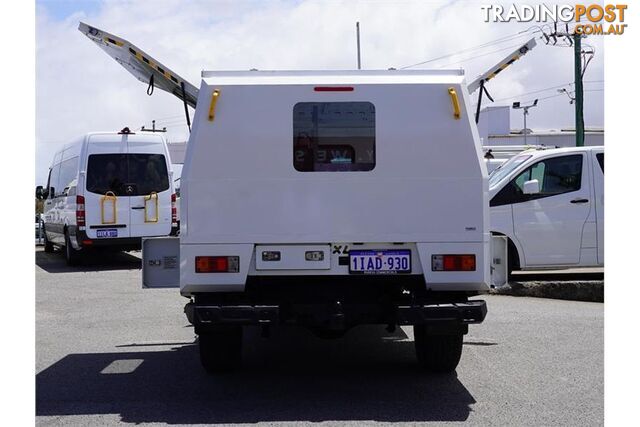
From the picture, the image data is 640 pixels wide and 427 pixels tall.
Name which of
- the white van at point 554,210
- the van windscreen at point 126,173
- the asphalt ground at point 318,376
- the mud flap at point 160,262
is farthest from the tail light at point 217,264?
the van windscreen at point 126,173

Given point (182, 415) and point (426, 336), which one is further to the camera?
point (426, 336)

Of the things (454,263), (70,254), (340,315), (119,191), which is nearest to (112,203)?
(119,191)

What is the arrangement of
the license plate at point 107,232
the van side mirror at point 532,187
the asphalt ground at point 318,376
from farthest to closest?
the license plate at point 107,232
the van side mirror at point 532,187
the asphalt ground at point 318,376

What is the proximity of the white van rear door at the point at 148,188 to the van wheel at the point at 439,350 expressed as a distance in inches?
417

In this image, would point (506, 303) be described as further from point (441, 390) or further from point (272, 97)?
point (272, 97)

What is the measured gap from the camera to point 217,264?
239 inches

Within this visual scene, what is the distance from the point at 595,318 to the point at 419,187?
16.1ft

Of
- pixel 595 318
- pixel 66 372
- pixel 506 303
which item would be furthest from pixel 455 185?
pixel 506 303

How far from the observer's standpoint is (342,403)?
20.1 ft

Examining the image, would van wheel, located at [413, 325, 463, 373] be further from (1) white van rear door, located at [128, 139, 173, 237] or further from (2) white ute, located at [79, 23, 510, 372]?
(1) white van rear door, located at [128, 139, 173, 237]

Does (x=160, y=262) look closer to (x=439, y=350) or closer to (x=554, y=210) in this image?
(x=439, y=350)

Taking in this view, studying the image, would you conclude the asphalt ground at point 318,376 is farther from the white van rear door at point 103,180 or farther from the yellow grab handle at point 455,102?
the white van rear door at point 103,180

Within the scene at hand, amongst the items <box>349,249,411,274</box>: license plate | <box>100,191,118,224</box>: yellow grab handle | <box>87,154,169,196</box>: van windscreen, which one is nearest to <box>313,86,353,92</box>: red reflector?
<box>349,249,411,274</box>: license plate

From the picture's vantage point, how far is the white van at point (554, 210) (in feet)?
38.3
